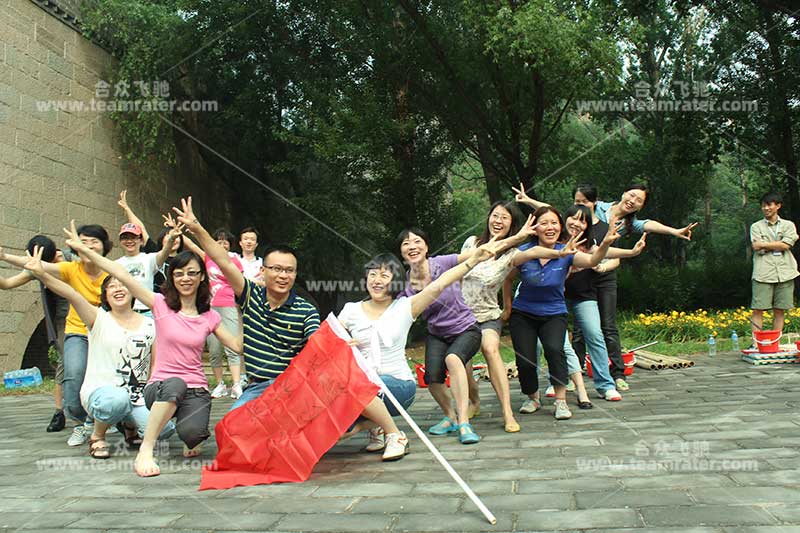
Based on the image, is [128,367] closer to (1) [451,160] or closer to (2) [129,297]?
(2) [129,297]

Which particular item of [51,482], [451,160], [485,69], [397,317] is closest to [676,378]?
[397,317]

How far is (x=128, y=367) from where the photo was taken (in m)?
5.32

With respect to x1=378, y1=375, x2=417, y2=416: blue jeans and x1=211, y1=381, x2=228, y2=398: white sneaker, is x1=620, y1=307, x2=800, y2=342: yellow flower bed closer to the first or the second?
x1=211, y1=381, x2=228, y2=398: white sneaker

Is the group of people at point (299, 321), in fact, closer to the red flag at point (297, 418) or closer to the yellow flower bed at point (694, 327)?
the red flag at point (297, 418)

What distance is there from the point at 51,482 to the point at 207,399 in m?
1.07

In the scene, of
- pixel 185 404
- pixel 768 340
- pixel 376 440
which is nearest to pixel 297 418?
pixel 376 440

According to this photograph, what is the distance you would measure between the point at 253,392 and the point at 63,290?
4.87ft

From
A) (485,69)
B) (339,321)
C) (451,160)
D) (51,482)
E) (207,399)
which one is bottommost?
(51,482)

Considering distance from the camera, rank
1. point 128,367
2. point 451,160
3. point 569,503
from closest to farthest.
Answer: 1. point 569,503
2. point 128,367
3. point 451,160

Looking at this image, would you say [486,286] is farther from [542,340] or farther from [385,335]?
[385,335]

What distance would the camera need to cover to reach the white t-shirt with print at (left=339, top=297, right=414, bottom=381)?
4.97 m

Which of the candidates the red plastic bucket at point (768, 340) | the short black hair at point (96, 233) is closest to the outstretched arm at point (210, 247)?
the short black hair at point (96, 233)

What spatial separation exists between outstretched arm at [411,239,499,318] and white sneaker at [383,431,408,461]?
0.81m

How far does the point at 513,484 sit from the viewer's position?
3932mm
